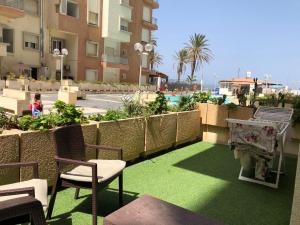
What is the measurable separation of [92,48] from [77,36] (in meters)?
2.73

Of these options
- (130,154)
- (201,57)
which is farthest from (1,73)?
(201,57)

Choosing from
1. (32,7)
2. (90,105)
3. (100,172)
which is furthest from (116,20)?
(100,172)

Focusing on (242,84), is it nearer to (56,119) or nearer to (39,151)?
Result: (56,119)

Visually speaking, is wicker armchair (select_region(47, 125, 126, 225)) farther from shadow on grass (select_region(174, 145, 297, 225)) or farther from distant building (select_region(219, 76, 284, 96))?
distant building (select_region(219, 76, 284, 96))

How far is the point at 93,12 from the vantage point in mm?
30375

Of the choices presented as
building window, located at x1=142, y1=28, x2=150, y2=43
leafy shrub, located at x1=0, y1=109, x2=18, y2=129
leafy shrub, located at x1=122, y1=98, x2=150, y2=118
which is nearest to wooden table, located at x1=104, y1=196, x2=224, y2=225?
leafy shrub, located at x1=0, y1=109, x2=18, y2=129

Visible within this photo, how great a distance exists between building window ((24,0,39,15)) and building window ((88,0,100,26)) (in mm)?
5728

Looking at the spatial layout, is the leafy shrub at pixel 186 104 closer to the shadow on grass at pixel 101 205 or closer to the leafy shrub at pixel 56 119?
the leafy shrub at pixel 56 119

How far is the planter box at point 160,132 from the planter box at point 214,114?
4.64 ft

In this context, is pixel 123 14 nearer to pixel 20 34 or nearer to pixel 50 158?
pixel 20 34

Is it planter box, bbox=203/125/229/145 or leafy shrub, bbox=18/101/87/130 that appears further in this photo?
planter box, bbox=203/125/229/145

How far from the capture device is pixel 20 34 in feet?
80.7

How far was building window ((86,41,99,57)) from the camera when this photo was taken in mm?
30481

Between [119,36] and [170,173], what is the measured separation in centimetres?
2961
